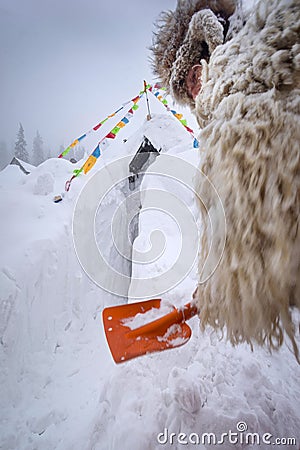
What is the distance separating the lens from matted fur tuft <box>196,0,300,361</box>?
14.8 inches

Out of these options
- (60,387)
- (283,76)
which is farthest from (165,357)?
(283,76)

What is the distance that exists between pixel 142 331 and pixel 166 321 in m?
0.11

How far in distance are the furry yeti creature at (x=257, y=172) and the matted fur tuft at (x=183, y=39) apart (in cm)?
23

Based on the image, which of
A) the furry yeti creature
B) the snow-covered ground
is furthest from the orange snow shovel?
the furry yeti creature

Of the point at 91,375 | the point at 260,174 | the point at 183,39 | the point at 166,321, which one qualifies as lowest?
the point at 91,375

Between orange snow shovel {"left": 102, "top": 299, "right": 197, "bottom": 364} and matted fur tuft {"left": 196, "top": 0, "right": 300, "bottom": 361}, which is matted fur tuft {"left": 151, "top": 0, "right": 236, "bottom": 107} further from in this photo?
orange snow shovel {"left": 102, "top": 299, "right": 197, "bottom": 364}

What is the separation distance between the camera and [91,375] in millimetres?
1156

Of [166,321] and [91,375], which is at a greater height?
[166,321]

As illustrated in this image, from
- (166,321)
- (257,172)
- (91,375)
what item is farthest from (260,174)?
(91,375)

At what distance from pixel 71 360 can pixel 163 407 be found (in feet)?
2.71

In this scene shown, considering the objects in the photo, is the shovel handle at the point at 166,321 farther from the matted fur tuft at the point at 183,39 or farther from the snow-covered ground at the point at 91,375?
the matted fur tuft at the point at 183,39

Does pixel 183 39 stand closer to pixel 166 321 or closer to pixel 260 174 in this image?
pixel 260 174

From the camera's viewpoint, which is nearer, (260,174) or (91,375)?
(260,174)

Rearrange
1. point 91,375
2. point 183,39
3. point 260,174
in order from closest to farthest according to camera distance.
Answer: point 260,174 < point 183,39 < point 91,375
